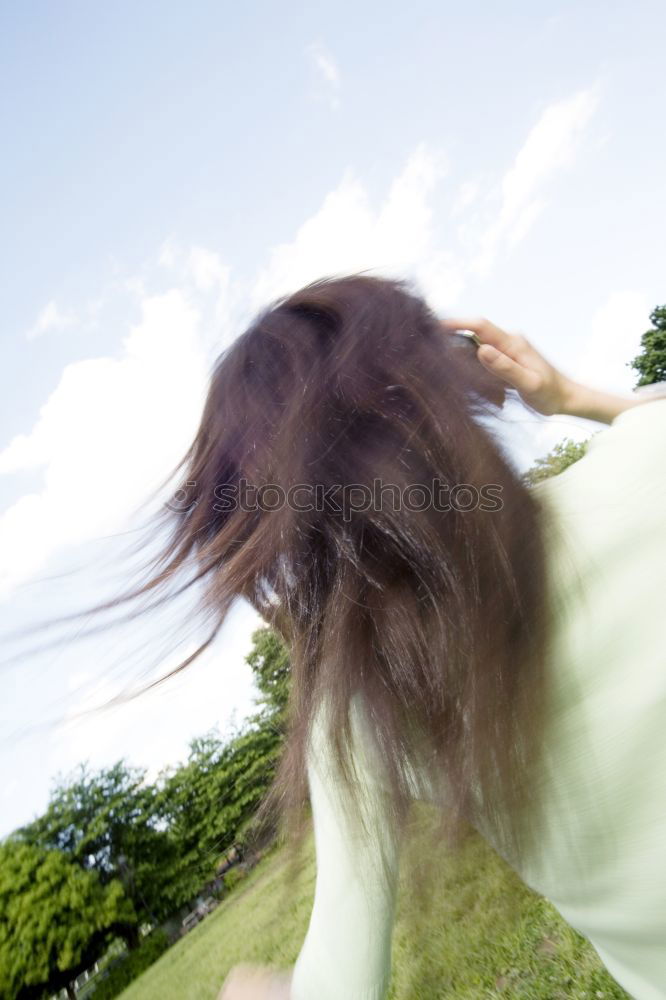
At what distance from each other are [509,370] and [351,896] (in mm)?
1277

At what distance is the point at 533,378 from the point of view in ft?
5.81

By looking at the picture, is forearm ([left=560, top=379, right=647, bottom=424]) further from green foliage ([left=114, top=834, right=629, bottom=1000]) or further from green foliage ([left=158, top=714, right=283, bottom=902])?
green foliage ([left=158, top=714, right=283, bottom=902])

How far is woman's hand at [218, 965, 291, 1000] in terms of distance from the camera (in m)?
0.95

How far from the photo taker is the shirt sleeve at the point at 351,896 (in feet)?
2.93

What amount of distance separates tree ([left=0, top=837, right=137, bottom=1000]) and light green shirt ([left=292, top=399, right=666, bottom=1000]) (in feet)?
98.8

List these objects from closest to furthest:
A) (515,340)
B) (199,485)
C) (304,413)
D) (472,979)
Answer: (304,413) → (199,485) → (515,340) → (472,979)

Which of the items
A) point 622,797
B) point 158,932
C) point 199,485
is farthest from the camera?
point 158,932

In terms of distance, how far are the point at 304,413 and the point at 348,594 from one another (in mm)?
329

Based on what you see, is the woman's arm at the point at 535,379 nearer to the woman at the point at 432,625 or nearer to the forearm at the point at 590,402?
the forearm at the point at 590,402

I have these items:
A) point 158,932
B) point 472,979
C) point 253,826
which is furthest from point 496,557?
point 158,932

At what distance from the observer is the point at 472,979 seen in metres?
3.77

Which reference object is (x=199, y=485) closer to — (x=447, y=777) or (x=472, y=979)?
(x=447, y=777)

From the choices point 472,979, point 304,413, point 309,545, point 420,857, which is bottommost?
point 472,979

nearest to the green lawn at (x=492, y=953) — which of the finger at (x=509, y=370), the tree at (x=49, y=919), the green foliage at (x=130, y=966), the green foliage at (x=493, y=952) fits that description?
the green foliage at (x=493, y=952)
